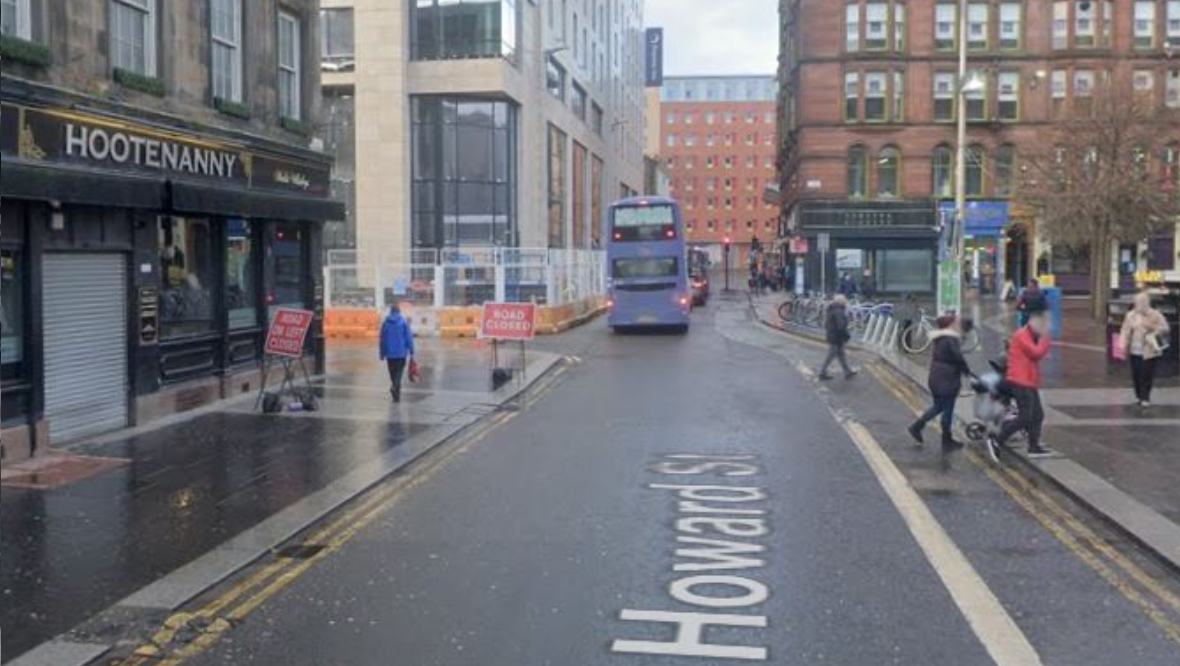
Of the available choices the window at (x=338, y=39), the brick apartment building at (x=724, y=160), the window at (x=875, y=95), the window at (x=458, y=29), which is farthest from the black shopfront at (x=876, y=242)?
the brick apartment building at (x=724, y=160)

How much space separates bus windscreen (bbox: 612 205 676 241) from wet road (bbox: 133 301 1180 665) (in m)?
20.7

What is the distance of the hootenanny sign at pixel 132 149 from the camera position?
1155 centimetres

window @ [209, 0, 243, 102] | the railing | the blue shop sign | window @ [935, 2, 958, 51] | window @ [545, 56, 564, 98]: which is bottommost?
the railing

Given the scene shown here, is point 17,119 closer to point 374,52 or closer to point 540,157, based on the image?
point 374,52

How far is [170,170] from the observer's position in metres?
14.3

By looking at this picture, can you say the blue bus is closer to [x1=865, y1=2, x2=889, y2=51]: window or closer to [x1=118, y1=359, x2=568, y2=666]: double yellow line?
[x1=118, y1=359, x2=568, y2=666]: double yellow line

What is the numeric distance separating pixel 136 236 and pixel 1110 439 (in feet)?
38.0

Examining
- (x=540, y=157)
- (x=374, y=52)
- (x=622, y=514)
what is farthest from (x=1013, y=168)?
(x=622, y=514)

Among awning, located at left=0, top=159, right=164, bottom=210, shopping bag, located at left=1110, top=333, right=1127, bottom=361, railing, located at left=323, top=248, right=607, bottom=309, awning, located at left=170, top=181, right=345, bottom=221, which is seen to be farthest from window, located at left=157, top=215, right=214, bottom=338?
railing, located at left=323, top=248, right=607, bottom=309

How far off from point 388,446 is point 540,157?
122 ft

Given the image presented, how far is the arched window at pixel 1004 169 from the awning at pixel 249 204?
44.3 m

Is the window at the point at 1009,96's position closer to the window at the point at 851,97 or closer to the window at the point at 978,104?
the window at the point at 978,104

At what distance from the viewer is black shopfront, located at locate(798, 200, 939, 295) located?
5597 centimetres

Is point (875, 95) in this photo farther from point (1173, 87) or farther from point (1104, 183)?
point (1104, 183)
